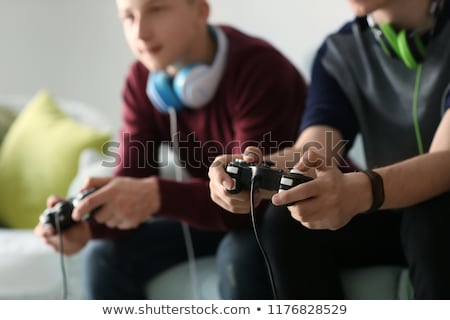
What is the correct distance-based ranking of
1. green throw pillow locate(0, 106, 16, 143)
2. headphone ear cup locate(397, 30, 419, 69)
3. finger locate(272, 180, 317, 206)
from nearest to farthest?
finger locate(272, 180, 317, 206)
headphone ear cup locate(397, 30, 419, 69)
green throw pillow locate(0, 106, 16, 143)

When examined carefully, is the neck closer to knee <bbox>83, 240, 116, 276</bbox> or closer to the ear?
the ear

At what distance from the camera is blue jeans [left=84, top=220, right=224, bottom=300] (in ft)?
3.60

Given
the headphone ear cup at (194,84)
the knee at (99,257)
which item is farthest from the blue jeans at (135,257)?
the headphone ear cup at (194,84)

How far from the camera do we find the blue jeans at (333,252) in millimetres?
804

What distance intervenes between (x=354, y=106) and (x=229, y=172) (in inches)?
11.7

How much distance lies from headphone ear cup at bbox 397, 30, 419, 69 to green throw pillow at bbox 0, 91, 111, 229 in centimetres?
74

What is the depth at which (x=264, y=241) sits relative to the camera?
91cm

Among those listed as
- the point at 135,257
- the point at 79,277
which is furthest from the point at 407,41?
the point at 79,277

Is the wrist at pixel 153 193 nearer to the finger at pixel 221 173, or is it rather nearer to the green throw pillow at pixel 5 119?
the finger at pixel 221 173

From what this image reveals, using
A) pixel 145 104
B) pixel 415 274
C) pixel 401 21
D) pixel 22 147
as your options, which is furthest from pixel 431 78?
pixel 22 147

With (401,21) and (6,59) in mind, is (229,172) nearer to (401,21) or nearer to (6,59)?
(401,21)

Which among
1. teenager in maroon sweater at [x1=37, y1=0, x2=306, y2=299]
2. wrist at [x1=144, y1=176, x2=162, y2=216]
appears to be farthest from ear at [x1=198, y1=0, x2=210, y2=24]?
wrist at [x1=144, y1=176, x2=162, y2=216]

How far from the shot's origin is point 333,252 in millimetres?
938

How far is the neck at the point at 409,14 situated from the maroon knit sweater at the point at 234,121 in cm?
21
